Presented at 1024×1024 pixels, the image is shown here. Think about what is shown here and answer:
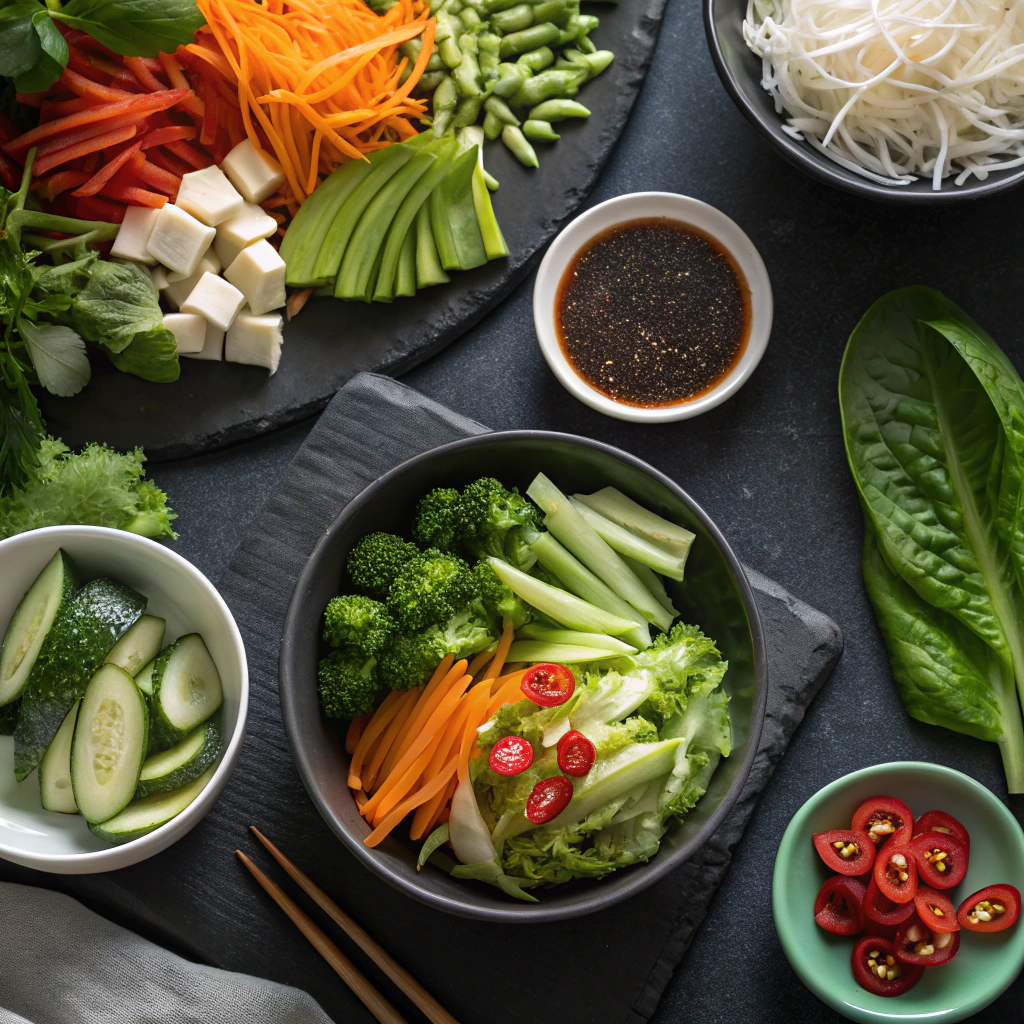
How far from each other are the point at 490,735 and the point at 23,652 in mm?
1013

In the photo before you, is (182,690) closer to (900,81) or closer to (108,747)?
(108,747)

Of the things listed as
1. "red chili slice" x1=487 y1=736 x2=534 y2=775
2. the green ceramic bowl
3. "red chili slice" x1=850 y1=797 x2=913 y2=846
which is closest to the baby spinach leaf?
"red chili slice" x1=487 y1=736 x2=534 y2=775

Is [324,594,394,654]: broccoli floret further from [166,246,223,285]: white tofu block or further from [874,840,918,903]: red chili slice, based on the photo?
[874,840,918,903]: red chili slice

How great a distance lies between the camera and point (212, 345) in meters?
2.60

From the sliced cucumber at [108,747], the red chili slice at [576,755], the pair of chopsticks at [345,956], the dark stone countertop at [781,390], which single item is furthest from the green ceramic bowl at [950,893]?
the sliced cucumber at [108,747]

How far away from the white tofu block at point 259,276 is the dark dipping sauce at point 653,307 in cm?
75

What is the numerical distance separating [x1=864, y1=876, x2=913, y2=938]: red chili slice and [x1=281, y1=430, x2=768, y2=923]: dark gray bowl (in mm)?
563

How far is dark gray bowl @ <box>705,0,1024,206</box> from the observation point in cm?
237

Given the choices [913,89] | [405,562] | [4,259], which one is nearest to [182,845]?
[405,562]

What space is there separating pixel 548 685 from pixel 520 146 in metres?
1.54

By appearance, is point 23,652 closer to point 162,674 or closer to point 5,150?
point 162,674

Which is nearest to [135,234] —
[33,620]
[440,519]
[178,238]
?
[178,238]

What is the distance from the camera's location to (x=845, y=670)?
254cm

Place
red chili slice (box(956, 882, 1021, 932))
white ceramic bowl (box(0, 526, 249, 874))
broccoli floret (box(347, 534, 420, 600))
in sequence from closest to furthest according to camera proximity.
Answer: white ceramic bowl (box(0, 526, 249, 874)) < broccoli floret (box(347, 534, 420, 600)) < red chili slice (box(956, 882, 1021, 932))
